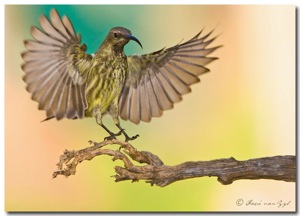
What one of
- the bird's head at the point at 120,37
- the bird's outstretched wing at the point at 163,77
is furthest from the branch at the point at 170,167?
→ the bird's head at the point at 120,37

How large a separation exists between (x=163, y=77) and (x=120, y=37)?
284 millimetres

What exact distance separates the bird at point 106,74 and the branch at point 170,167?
0.32 ft

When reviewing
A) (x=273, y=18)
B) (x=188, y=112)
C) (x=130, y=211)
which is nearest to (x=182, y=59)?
(x=188, y=112)

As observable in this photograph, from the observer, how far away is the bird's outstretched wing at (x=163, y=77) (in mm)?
3596

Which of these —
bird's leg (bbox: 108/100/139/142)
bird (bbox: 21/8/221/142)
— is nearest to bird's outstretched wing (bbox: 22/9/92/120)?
bird (bbox: 21/8/221/142)

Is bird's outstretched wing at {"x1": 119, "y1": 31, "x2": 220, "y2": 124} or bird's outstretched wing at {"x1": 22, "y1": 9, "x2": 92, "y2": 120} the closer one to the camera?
bird's outstretched wing at {"x1": 22, "y1": 9, "x2": 92, "y2": 120}

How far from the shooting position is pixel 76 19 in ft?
11.7

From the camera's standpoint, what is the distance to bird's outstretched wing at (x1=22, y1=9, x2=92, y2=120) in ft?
11.4

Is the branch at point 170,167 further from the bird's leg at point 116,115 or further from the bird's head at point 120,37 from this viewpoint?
the bird's head at point 120,37

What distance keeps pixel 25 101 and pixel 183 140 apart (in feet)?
2.50

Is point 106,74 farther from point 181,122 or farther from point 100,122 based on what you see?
point 181,122

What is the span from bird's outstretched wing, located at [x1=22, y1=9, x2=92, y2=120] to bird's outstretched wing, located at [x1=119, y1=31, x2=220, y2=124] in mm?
220

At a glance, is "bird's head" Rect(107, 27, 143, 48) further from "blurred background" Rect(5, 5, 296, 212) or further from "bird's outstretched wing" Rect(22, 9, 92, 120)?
"bird's outstretched wing" Rect(22, 9, 92, 120)

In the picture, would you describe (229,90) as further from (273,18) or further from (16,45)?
(16,45)
